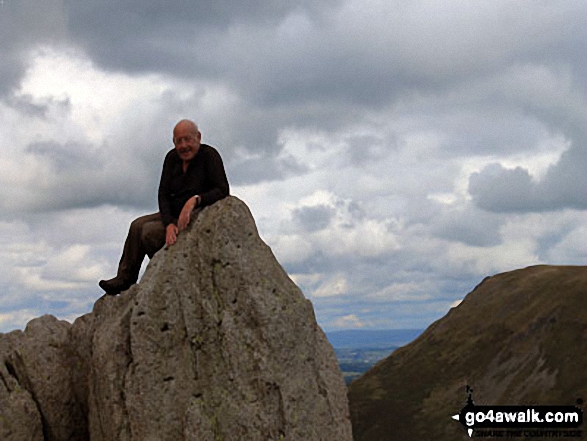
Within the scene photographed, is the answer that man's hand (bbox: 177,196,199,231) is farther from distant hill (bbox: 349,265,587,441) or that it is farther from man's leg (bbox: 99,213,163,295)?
distant hill (bbox: 349,265,587,441)

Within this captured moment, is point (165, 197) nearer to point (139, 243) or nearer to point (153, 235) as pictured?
point (153, 235)

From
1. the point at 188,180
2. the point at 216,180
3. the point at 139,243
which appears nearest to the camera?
the point at 216,180

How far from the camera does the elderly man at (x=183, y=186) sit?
21.0 m

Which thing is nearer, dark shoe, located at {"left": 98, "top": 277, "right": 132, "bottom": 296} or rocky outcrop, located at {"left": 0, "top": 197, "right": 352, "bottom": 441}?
rocky outcrop, located at {"left": 0, "top": 197, "right": 352, "bottom": 441}

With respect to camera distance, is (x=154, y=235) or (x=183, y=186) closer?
(x=183, y=186)

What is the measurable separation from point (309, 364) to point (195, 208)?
527cm

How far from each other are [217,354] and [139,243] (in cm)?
504

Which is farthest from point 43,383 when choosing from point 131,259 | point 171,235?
point 171,235

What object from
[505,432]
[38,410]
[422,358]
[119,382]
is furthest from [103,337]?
[422,358]

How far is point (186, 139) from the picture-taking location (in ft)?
68.9

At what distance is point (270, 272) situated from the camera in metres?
20.2

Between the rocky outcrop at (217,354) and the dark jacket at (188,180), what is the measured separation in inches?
34.0

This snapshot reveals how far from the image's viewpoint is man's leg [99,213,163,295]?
22516 millimetres

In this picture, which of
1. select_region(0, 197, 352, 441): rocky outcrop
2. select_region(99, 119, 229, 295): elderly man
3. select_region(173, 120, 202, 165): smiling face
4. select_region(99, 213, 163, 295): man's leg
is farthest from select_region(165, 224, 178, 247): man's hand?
select_region(173, 120, 202, 165): smiling face
